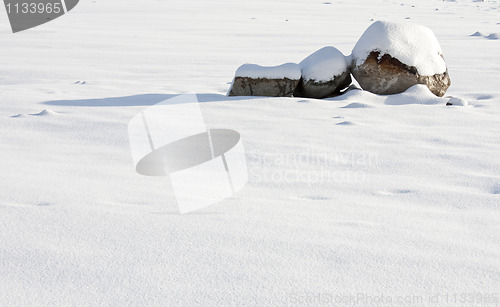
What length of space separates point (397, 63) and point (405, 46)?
7.2 inches

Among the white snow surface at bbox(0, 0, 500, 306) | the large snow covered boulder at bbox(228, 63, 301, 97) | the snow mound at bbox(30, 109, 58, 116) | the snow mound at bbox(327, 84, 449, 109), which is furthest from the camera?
the large snow covered boulder at bbox(228, 63, 301, 97)

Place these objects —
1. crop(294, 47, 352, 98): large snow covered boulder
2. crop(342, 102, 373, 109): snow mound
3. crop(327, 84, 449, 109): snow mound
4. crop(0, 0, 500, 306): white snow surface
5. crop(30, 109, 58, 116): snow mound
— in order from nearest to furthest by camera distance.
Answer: crop(0, 0, 500, 306): white snow surface < crop(30, 109, 58, 116): snow mound < crop(342, 102, 373, 109): snow mound < crop(327, 84, 449, 109): snow mound < crop(294, 47, 352, 98): large snow covered boulder

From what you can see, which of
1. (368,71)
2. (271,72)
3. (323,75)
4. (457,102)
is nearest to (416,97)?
(457,102)

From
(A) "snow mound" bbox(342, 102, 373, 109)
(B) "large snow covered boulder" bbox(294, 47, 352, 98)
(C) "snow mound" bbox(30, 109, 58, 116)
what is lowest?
(A) "snow mound" bbox(342, 102, 373, 109)

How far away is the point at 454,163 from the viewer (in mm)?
3150

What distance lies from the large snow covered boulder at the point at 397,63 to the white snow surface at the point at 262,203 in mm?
169

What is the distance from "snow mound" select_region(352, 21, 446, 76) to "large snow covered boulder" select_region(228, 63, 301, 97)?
26.0 inches

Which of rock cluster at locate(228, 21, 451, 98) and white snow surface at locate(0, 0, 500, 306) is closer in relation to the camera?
white snow surface at locate(0, 0, 500, 306)

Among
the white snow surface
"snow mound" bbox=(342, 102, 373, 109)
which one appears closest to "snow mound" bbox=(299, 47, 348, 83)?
the white snow surface

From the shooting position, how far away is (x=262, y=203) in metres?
2.51

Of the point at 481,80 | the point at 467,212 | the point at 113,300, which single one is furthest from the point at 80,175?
the point at 481,80

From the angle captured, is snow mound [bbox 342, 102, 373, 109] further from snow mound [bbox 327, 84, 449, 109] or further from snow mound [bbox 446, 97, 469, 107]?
snow mound [bbox 446, 97, 469, 107]

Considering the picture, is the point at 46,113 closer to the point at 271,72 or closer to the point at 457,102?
the point at 271,72

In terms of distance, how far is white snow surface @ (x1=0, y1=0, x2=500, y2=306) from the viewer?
5.75 feet
